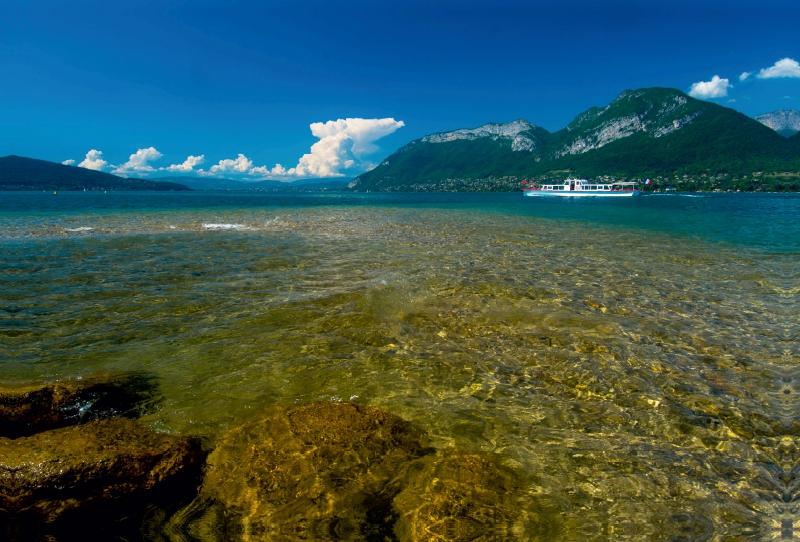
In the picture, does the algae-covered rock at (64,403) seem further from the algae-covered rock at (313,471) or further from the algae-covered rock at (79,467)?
the algae-covered rock at (313,471)

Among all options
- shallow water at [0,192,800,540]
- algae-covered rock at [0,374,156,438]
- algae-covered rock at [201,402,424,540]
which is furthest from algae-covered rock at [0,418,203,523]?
algae-covered rock at [0,374,156,438]

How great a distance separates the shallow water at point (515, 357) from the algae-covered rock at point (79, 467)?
0.88m

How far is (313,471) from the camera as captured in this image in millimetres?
4516

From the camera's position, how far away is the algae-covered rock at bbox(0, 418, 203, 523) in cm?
377

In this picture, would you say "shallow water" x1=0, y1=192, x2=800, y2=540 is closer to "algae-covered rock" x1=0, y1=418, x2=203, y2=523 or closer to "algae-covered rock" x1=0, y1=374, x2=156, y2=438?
"algae-covered rock" x1=0, y1=374, x2=156, y2=438

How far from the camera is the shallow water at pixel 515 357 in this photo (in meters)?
4.64

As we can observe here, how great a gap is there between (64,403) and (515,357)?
7.65m

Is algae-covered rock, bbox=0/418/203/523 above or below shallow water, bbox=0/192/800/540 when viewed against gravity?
above

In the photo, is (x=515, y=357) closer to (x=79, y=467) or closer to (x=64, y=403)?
(x=79, y=467)

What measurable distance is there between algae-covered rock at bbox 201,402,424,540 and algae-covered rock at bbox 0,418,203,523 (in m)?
0.54

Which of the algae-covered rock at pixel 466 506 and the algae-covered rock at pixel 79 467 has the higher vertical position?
the algae-covered rock at pixel 79 467

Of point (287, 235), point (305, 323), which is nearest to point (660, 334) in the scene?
point (305, 323)

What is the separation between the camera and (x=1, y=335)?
8930 millimetres

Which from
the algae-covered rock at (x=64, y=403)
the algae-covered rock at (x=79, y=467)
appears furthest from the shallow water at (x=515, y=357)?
the algae-covered rock at (x=79, y=467)
